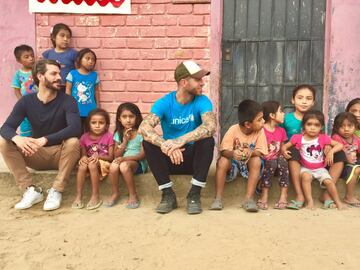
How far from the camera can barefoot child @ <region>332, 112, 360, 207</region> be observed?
3.73m

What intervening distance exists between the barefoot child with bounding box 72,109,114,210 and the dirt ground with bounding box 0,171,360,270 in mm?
176

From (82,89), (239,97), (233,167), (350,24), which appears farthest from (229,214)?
(350,24)

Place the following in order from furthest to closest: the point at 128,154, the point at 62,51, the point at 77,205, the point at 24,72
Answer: the point at 24,72 < the point at 62,51 < the point at 128,154 < the point at 77,205

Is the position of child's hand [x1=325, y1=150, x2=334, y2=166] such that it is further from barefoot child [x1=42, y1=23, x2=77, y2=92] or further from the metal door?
barefoot child [x1=42, y1=23, x2=77, y2=92]

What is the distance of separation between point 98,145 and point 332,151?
208 centimetres

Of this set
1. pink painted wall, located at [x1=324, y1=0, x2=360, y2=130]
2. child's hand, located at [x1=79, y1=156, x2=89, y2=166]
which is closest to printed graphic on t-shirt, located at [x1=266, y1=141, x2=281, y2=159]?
pink painted wall, located at [x1=324, y1=0, x2=360, y2=130]

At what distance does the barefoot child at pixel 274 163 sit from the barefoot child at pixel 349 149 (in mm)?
500

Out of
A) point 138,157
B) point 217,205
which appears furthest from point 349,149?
point 138,157

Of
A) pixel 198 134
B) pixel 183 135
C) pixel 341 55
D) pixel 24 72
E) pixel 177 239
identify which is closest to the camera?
pixel 177 239

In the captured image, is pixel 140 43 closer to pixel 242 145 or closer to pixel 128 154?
pixel 128 154

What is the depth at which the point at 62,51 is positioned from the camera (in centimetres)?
483

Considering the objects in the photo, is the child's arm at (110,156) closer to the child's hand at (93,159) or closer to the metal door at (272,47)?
the child's hand at (93,159)

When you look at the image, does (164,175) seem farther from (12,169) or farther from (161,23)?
(161,23)

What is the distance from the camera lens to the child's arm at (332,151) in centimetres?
367
